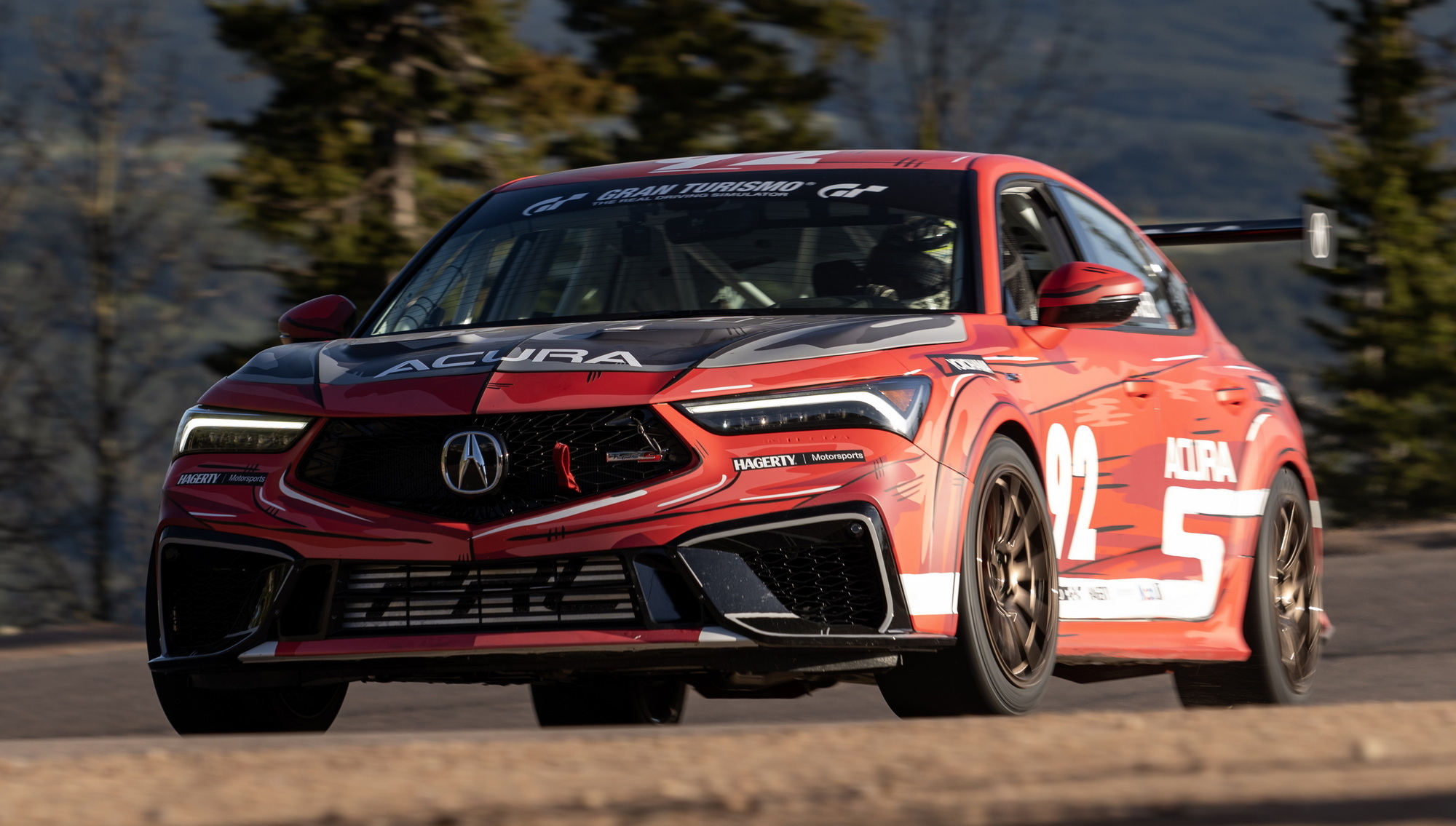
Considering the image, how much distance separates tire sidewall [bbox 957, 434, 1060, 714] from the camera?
499cm

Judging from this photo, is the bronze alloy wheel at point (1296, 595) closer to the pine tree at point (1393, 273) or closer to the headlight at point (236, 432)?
the headlight at point (236, 432)

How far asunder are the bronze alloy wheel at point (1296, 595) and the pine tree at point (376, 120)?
15946mm

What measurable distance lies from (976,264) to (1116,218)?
1.65 metres

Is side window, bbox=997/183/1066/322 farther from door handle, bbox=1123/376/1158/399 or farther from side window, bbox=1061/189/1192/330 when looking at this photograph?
door handle, bbox=1123/376/1158/399

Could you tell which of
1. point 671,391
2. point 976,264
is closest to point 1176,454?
point 976,264

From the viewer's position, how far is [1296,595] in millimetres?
7484

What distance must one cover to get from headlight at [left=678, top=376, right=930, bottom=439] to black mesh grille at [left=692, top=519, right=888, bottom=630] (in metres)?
0.25

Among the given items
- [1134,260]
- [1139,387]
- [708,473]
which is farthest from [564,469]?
[1134,260]

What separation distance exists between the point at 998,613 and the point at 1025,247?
1.60 metres

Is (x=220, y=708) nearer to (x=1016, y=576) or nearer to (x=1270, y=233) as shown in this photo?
(x=1016, y=576)

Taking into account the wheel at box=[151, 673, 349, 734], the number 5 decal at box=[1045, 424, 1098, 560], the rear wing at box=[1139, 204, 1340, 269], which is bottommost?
the wheel at box=[151, 673, 349, 734]

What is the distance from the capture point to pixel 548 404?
4.89 meters

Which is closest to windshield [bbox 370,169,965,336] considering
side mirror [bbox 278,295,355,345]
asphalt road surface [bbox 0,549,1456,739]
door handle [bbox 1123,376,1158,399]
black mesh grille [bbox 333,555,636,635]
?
side mirror [bbox 278,295,355,345]

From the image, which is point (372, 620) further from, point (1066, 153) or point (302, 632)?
point (1066, 153)
